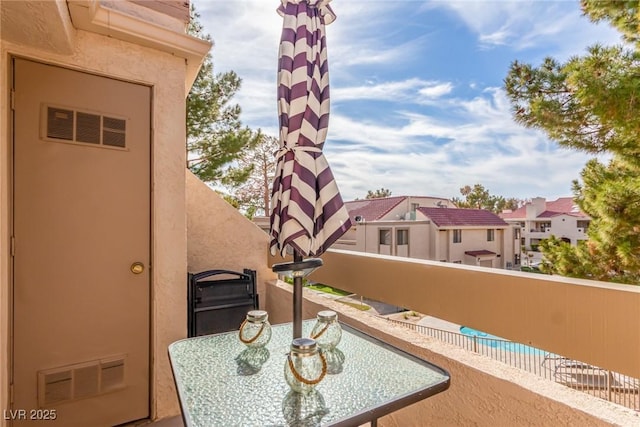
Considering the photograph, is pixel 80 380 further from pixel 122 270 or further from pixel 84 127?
pixel 84 127

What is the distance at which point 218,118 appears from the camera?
10.9m

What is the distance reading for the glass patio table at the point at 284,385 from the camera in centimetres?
108

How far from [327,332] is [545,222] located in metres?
34.8

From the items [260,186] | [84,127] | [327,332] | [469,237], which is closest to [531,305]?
[327,332]

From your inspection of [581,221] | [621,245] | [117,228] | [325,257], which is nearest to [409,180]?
[581,221]

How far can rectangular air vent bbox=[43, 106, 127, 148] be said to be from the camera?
2078 millimetres

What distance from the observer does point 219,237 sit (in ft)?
12.4

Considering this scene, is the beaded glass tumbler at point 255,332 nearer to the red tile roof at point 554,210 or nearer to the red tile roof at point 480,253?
the red tile roof at point 480,253

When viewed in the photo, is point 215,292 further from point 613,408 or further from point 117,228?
point 613,408

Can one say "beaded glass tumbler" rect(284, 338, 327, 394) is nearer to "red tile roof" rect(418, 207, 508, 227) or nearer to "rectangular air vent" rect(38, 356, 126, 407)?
"rectangular air vent" rect(38, 356, 126, 407)

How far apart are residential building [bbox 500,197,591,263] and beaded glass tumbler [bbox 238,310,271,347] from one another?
90.5ft

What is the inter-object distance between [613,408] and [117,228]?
113 inches

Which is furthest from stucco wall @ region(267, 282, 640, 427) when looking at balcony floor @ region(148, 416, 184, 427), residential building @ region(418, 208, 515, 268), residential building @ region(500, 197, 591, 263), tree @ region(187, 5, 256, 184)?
residential building @ region(500, 197, 591, 263)

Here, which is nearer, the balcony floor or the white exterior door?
the white exterior door
